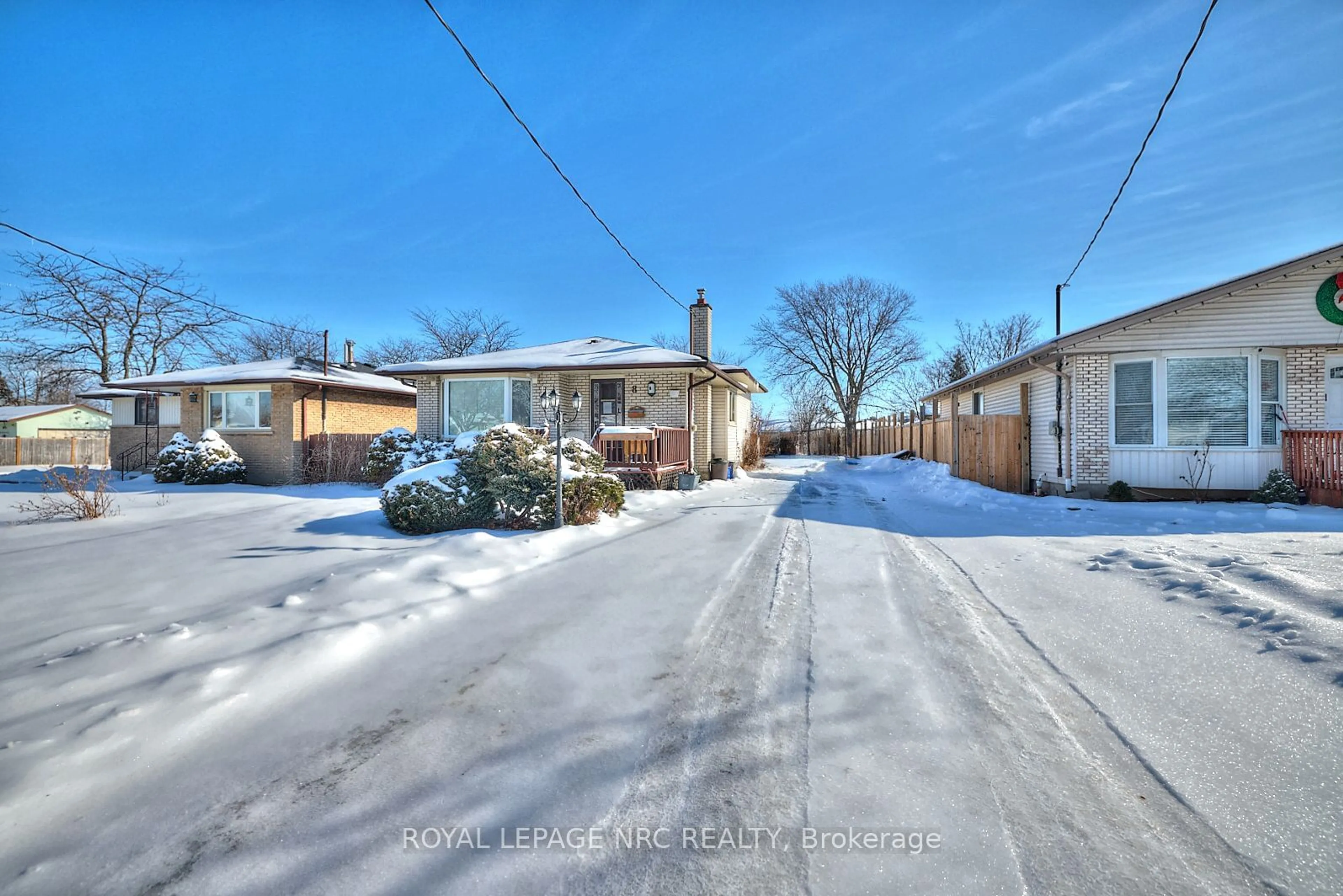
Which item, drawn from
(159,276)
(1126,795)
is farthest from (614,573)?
(159,276)

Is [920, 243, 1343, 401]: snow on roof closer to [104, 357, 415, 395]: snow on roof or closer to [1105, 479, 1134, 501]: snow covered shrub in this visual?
[1105, 479, 1134, 501]: snow covered shrub

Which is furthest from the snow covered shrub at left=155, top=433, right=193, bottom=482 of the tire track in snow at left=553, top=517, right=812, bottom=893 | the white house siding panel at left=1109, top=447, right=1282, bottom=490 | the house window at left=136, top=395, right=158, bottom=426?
the white house siding panel at left=1109, top=447, right=1282, bottom=490

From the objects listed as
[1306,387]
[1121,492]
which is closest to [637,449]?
[1121,492]

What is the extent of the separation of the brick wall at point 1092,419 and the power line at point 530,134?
30.9 feet

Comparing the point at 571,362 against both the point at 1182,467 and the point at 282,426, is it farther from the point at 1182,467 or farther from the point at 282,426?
the point at 1182,467

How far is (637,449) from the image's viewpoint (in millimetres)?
12688

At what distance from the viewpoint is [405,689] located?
2932 mm

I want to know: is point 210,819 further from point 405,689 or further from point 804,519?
point 804,519

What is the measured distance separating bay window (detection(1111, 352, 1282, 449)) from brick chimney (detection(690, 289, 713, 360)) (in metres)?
9.53

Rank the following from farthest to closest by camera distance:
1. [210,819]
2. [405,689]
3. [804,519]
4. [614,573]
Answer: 1. [804,519]
2. [614,573]
3. [405,689]
4. [210,819]

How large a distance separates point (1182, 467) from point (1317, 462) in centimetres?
163

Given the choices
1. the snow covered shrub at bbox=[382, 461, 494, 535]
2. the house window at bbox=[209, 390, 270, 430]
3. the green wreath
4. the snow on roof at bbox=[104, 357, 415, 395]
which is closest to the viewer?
the snow covered shrub at bbox=[382, 461, 494, 535]

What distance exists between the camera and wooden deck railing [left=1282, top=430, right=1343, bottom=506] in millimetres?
8688

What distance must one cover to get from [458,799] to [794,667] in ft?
6.25
